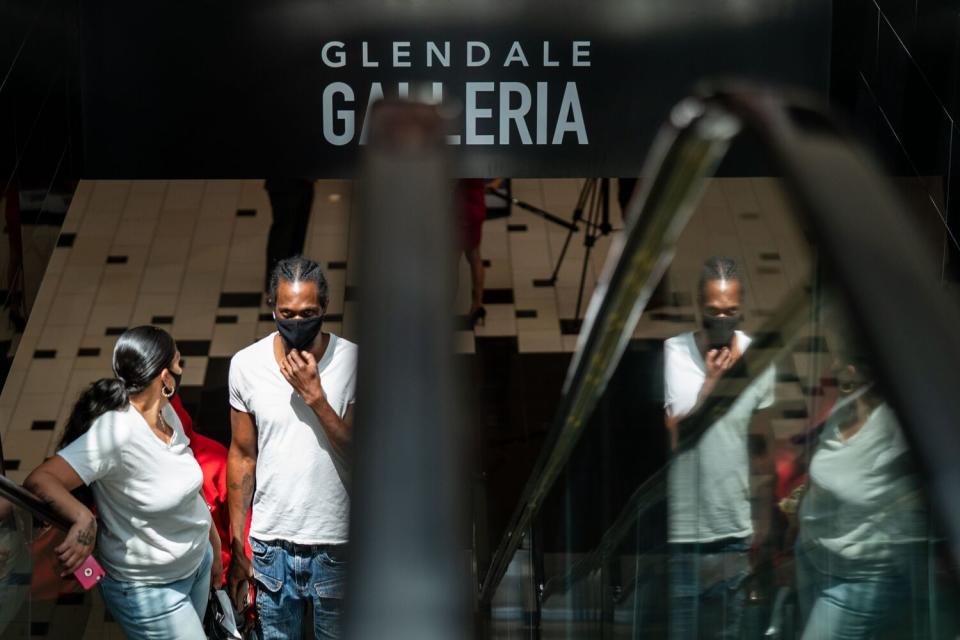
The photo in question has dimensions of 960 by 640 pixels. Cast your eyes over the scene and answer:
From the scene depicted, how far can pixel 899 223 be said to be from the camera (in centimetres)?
120

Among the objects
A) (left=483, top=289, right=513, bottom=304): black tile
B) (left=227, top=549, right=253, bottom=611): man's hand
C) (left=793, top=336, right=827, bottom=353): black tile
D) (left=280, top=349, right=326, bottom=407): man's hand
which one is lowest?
(left=793, top=336, right=827, bottom=353): black tile

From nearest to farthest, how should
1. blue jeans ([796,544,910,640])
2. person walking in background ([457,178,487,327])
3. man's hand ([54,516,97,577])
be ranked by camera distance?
blue jeans ([796,544,910,640]) → man's hand ([54,516,97,577]) → person walking in background ([457,178,487,327])

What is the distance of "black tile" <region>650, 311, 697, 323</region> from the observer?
338cm

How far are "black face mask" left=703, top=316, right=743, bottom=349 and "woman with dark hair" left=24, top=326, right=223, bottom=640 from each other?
178cm

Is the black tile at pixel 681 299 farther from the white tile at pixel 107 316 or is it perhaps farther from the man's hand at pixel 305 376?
the white tile at pixel 107 316

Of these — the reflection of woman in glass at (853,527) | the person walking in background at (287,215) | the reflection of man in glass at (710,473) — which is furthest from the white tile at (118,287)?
the reflection of woman in glass at (853,527)

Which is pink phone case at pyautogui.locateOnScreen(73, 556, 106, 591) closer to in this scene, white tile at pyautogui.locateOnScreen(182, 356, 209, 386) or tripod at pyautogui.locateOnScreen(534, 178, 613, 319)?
white tile at pyautogui.locateOnScreen(182, 356, 209, 386)

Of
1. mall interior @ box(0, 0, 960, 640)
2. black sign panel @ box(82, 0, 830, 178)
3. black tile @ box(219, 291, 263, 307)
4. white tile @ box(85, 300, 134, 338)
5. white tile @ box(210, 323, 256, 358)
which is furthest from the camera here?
black tile @ box(219, 291, 263, 307)

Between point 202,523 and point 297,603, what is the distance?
396 mm

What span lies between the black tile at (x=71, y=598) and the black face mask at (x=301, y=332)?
1003 millimetres

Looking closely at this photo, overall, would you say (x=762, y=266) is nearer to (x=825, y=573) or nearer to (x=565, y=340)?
(x=825, y=573)

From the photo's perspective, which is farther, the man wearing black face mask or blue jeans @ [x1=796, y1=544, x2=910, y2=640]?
the man wearing black face mask

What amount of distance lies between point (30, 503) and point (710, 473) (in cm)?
190

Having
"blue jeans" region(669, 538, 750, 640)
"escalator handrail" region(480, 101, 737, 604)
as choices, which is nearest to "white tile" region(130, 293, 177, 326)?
"escalator handrail" region(480, 101, 737, 604)
